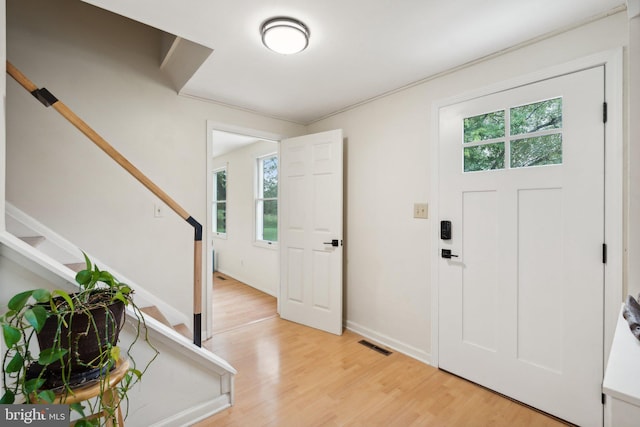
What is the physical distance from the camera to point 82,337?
0.98 metres

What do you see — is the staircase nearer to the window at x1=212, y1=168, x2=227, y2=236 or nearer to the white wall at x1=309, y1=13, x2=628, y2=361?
the white wall at x1=309, y1=13, x2=628, y2=361

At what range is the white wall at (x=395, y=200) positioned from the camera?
2.14 metres

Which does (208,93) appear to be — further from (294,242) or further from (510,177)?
(510,177)

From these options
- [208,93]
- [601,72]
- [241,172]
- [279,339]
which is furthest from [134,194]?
[601,72]

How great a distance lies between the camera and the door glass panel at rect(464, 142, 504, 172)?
1.88 metres

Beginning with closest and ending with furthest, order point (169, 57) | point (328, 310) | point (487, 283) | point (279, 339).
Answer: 1. point (487, 283)
2. point (169, 57)
3. point (279, 339)
4. point (328, 310)

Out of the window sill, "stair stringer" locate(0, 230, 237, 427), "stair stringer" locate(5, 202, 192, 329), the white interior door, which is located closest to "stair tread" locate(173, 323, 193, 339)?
"stair stringer" locate(5, 202, 192, 329)

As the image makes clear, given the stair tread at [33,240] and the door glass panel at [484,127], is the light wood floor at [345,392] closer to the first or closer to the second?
the stair tread at [33,240]

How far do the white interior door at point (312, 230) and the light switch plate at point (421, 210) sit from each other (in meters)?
0.74

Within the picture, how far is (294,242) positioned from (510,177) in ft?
6.78

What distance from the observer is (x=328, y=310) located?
2857mm

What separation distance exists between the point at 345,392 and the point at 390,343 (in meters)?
0.78

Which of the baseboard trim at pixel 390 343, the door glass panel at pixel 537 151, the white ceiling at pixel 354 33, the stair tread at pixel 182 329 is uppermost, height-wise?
the white ceiling at pixel 354 33

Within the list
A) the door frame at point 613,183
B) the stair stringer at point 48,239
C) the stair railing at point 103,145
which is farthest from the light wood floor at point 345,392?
the stair stringer at point 48,239
